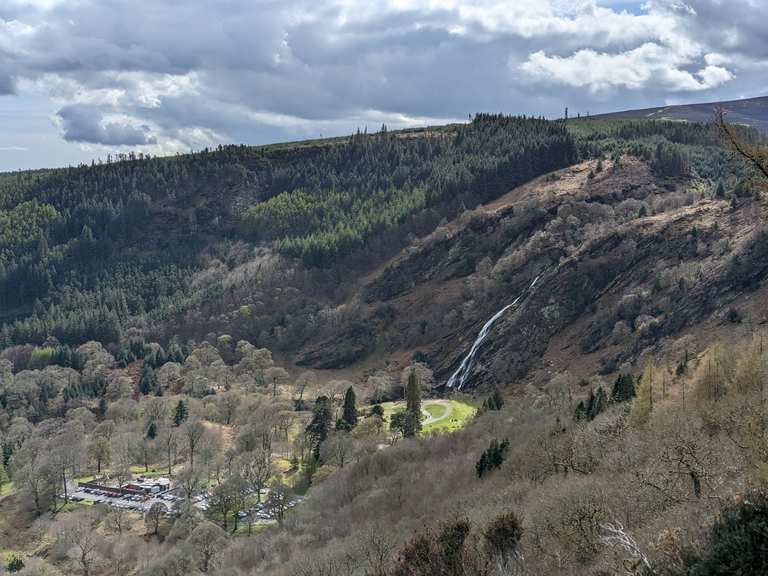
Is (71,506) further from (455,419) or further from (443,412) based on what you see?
(455,419)

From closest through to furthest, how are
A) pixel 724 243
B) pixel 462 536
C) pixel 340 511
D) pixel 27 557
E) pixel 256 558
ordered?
pixel 462 536 → pixel 256 558 → pixel 340 511 → pixel 27 557 → pixel 724 243

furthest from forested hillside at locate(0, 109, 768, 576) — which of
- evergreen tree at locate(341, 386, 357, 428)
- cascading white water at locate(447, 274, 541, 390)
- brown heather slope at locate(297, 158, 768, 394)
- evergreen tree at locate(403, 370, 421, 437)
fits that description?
evergreen tree at locate(341, 386, 357, 428)

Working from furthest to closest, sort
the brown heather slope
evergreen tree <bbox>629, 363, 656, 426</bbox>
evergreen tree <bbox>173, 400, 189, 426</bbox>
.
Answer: evergreen tree <bbox>173, 400, 189, 426</bbox>
the brown heather slope
evergreen tree <bbox>629, 363, 656, 426</bbox>

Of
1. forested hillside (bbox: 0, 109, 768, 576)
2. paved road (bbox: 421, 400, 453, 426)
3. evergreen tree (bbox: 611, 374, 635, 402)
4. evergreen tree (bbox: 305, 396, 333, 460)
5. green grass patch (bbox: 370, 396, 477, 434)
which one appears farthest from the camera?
paved road (bbox: 421, 400, 453, 426)

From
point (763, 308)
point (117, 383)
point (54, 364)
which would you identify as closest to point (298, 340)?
point (117, 383)

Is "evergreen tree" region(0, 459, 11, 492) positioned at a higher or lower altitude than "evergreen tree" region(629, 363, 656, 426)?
lower

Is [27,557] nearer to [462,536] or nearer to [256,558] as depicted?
[256,558]

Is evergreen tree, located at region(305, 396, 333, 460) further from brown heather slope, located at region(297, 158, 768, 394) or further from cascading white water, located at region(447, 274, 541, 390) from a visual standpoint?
brown heather slope, located at region(297, 158, 768, 394)
